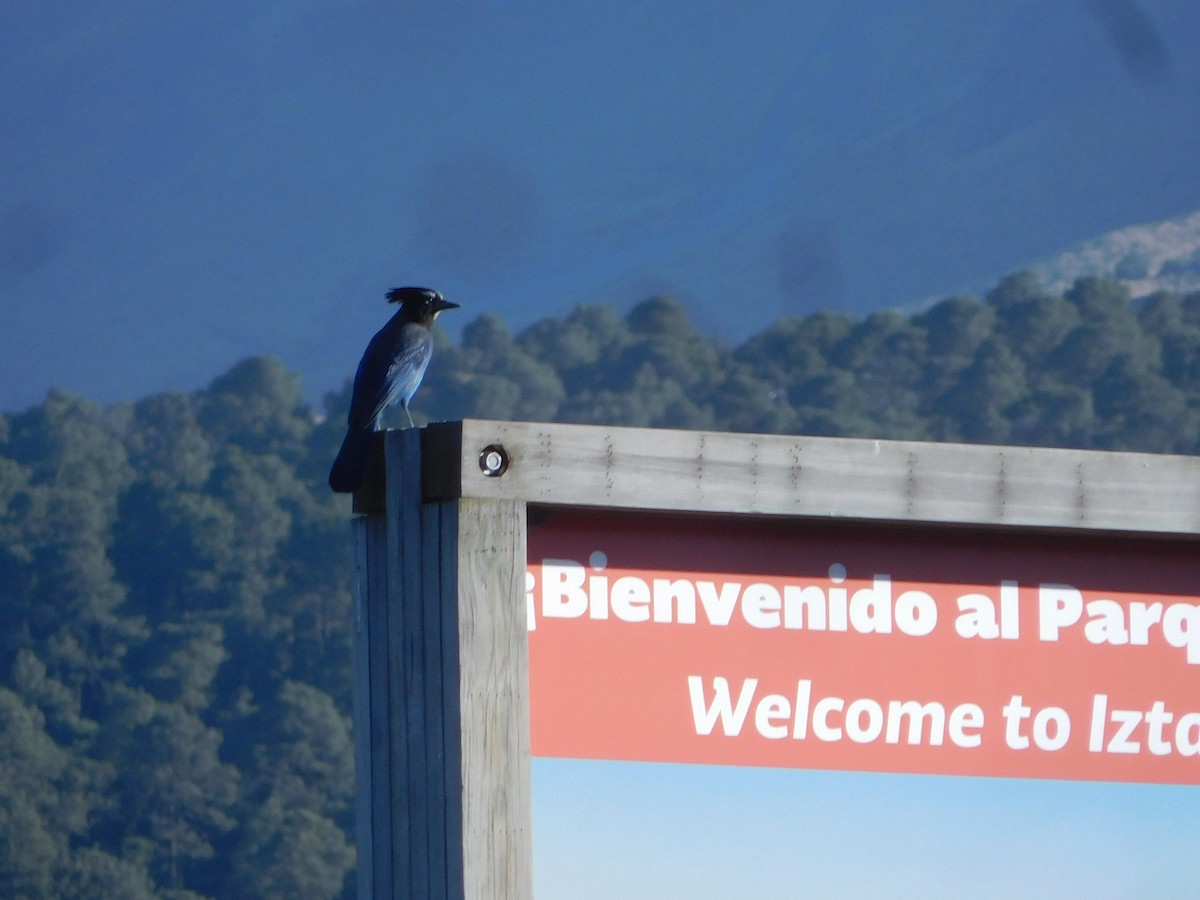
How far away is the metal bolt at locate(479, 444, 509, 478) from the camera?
2996mm

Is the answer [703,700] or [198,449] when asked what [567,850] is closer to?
[703,700]

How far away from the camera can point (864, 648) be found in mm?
3201

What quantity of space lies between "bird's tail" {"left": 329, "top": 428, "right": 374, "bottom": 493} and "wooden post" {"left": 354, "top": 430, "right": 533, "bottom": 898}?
0.42ft

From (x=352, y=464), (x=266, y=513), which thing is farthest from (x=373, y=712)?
(x=266, y=513)

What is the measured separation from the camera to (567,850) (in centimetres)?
301

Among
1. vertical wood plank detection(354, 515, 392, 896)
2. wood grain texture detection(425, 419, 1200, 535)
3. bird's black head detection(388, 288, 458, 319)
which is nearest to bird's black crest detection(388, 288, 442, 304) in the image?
bird's black head detection(388, 288, 458, 319)

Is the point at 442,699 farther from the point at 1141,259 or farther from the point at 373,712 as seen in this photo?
the point at 1141,259

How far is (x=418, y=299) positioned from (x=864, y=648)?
1668mm

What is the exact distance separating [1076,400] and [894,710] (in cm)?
6278

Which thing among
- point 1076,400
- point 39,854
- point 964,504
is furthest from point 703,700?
point 1076,400

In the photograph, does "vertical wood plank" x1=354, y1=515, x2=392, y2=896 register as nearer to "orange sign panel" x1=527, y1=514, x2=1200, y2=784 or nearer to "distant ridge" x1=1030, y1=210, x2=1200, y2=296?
"orange sign panel" x1=527, y1=514, x2=1200, y2=784

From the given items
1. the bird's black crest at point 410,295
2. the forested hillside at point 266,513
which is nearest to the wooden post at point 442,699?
the bird's black crest at point 410,295

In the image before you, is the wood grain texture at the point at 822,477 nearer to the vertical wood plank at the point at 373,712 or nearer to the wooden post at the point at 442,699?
the wooden post at the point at 442,699

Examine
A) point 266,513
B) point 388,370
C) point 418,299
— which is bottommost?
point 388,370
